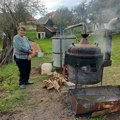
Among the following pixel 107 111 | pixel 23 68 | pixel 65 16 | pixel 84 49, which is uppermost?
pixel 65 16

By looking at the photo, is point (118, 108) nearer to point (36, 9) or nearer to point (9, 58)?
point (9, 58)

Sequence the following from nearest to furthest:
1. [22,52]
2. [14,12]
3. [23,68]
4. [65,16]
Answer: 1. [22,52]
2. [23,68]
3. [65,16]
4. [14,12]

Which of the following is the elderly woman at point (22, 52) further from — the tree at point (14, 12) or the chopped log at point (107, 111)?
the tree at point (14, 12)

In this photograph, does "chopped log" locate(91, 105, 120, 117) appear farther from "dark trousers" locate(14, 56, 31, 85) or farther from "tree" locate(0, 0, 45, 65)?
"tree" locate(0, 0, 45, 65)

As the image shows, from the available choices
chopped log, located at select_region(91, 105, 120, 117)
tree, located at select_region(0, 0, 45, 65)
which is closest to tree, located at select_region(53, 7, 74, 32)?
chopped log, located at select_region(91, 105, 120, 117)

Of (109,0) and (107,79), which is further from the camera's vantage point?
(107,79)

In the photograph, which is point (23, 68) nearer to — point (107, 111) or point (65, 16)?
point (107, 111)

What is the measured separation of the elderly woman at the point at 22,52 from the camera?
6168 mm

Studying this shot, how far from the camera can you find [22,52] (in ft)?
20.6

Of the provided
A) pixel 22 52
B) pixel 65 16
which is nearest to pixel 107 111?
pixel 22 52

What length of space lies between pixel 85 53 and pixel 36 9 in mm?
18595

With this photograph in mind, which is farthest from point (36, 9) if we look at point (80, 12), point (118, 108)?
point (118, 108)

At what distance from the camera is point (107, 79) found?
7090mm

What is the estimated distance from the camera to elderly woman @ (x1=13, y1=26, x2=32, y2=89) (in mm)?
6168
